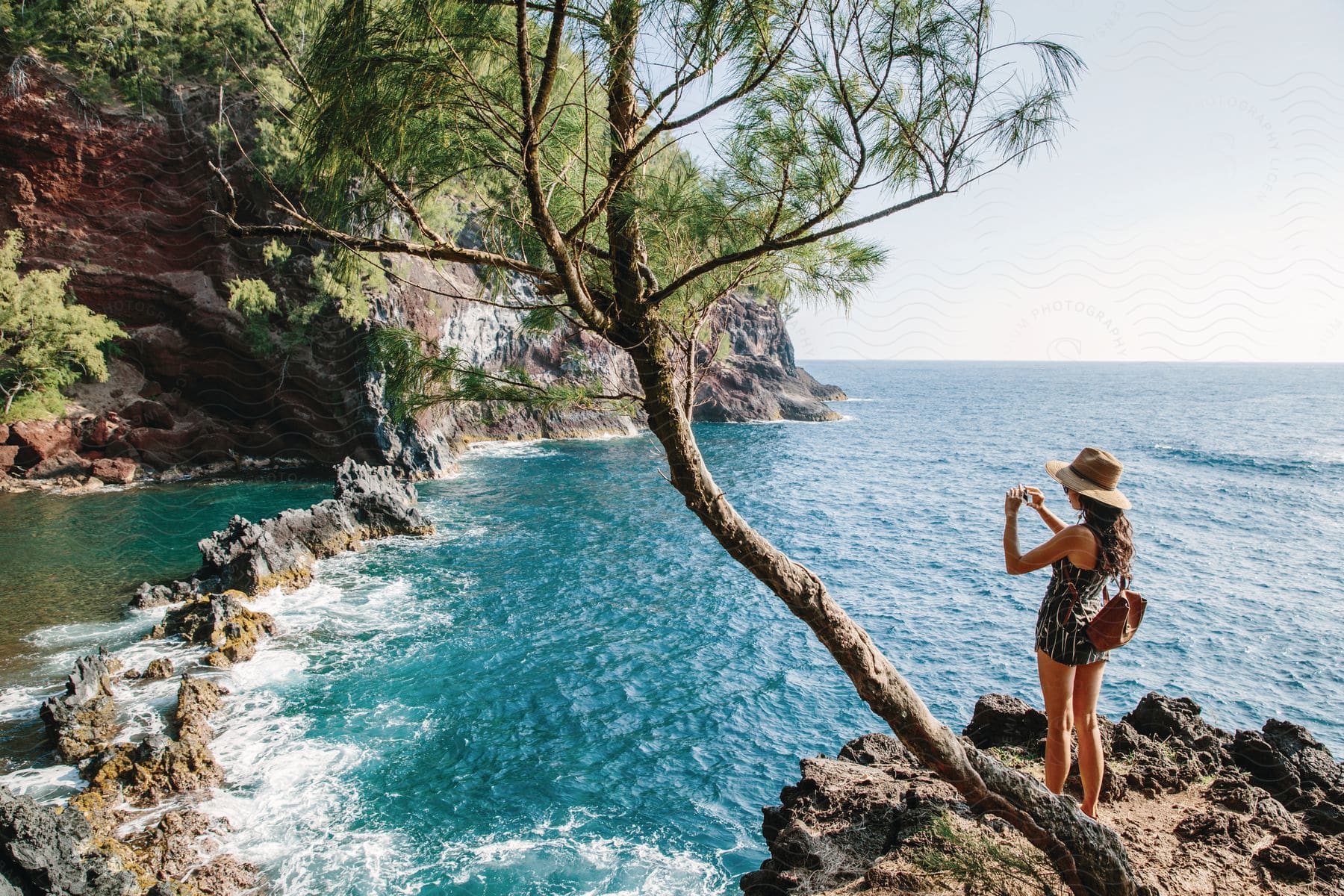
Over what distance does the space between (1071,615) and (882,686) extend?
3.93 ft

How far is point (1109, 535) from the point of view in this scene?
3891mm

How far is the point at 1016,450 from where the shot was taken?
135 feet

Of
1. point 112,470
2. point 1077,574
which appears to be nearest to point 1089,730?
point 1077,574

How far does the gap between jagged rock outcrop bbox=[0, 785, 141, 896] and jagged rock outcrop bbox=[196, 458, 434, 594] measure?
9.05 m

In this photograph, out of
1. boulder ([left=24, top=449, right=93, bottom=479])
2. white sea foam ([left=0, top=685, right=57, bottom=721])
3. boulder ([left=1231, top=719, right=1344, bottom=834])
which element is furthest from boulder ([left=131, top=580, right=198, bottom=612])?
boulder ([left=1231, top=719, right=1344, bottom=834])

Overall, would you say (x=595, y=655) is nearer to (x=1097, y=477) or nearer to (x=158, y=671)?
(x=158, y=671)

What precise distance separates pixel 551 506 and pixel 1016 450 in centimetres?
2998

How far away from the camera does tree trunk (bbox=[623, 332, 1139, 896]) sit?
364 centimetres

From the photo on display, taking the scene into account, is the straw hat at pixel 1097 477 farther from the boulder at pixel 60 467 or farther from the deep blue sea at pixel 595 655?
the boulder at pixel 60 467

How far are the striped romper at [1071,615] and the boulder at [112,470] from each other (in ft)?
92.4

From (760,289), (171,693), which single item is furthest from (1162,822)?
(171,693)

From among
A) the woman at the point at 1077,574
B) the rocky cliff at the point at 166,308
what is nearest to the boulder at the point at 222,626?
the rocky cliff at the point at 166,308

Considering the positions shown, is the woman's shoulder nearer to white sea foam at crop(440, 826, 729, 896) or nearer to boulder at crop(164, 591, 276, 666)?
white sea foam at crop(440, 826, 729, 896)

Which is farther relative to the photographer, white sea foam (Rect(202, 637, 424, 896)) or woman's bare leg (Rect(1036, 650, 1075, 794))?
white sea foam (Rect(202, 637, 424, 896))
